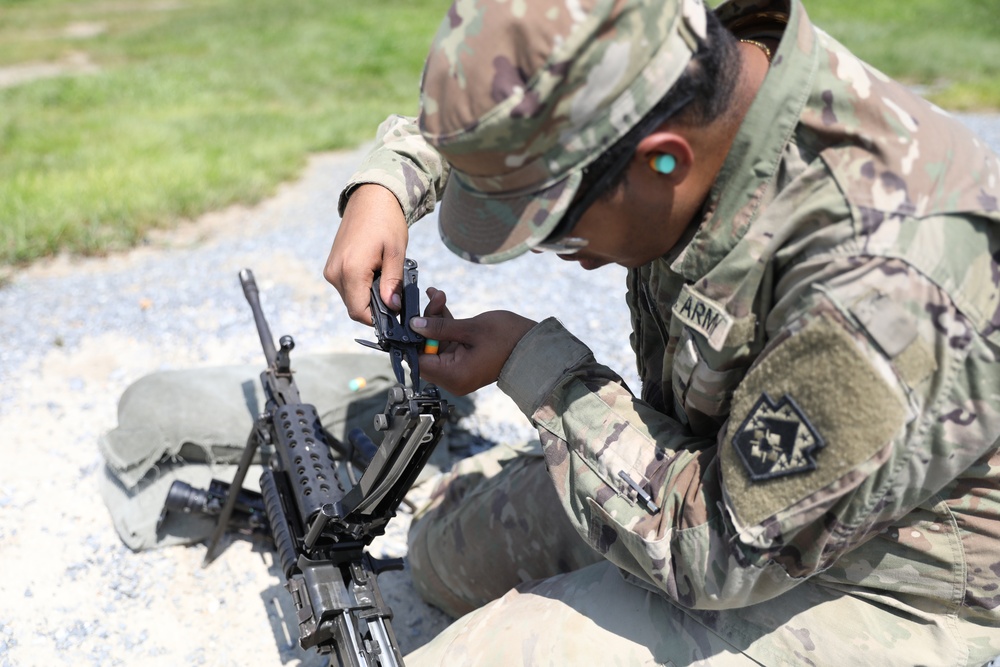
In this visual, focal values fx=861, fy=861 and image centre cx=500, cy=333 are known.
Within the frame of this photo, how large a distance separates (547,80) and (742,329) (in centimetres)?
64

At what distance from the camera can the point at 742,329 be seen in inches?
67.9

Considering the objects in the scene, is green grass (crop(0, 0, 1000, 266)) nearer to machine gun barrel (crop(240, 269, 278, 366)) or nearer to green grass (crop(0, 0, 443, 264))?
green grass (crop(0, 0, 443, 264))

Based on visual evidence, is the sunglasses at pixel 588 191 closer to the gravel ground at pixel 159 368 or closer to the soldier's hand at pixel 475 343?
the soldier's hand at pixel 475 343

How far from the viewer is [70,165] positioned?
7113 mm

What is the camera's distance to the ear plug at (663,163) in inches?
62.4

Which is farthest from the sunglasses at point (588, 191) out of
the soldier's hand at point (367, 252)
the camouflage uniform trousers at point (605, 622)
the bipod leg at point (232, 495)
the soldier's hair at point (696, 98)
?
the bipod leg at point (232, 495)

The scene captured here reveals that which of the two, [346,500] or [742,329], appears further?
[346,500]

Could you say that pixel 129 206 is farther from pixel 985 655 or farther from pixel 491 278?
pixel 985 655

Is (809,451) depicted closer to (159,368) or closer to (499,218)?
(499,218)

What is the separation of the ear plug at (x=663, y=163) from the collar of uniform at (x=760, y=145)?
0.16 m

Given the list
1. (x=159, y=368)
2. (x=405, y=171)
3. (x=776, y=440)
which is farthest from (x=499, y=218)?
(x=159, y=368)

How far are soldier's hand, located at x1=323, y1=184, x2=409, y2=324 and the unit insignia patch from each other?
102cm

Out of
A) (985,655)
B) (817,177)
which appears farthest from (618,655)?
(817,177)

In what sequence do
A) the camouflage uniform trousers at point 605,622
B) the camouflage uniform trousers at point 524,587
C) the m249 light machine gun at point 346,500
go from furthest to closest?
the m249 light machine gun at point 346,500
the camouflage uniform trousers at point 524,587
the camouflage uniform trousers at point 605,622
